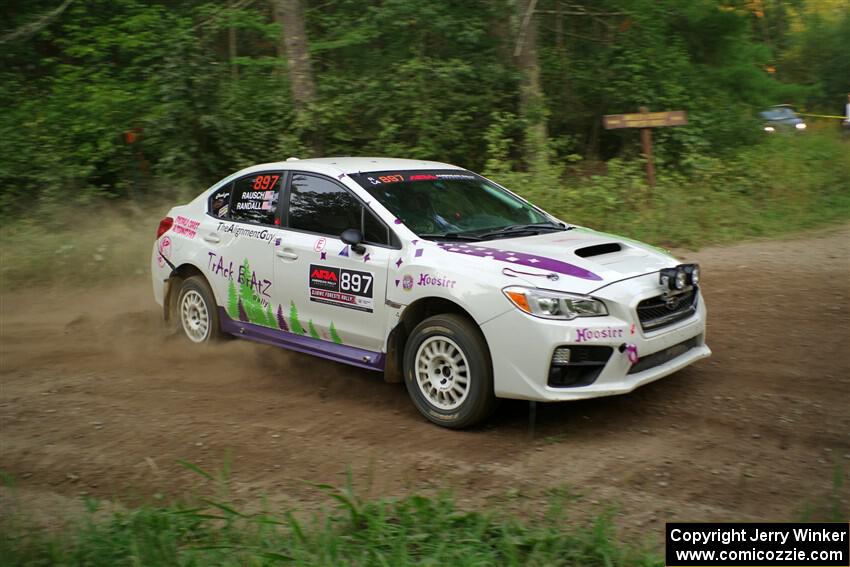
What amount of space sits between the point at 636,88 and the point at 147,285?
341 inches

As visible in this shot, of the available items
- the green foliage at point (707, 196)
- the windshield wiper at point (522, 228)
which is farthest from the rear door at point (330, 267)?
the green foliage at point (707, 196)

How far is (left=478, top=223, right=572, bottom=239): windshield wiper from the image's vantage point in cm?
623

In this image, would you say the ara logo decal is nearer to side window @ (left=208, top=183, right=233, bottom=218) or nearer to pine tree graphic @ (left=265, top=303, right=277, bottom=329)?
pine tree graphic @ (left=265, top=303, right=277, bottom=329)

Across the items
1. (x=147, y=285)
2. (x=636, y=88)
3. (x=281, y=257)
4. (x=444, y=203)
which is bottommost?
(x=147, y=285)

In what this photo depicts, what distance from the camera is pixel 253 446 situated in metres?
5.41

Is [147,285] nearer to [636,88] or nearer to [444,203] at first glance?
[444,203]

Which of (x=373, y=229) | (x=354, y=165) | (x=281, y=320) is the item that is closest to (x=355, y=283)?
(x=373, y=229)

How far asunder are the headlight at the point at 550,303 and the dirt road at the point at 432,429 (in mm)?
859

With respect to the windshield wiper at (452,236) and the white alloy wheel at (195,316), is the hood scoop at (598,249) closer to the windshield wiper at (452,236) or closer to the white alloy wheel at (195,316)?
the windshield wiper at (452,236)

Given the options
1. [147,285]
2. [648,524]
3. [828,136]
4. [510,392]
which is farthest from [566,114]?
[648,524]

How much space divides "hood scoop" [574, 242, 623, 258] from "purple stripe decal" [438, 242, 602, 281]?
0.32 meters

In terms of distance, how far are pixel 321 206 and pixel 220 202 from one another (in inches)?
54.4

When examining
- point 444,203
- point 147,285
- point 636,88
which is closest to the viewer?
point 444,203

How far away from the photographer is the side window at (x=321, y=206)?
6.39 metres
